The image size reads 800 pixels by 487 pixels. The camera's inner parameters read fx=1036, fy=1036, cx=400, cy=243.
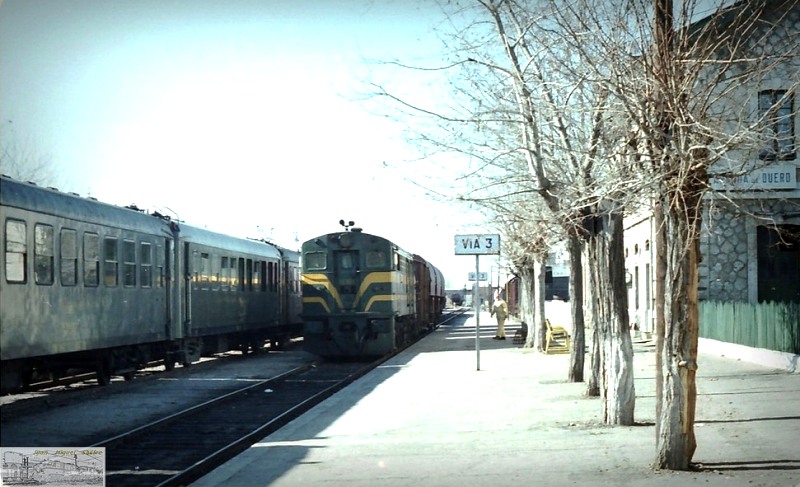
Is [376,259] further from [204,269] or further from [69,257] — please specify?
[69,257]

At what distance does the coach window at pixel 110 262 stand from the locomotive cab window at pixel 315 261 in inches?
318

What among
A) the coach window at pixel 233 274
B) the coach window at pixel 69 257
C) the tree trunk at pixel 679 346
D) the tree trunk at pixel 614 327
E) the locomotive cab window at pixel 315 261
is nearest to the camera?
the tree trunk at pixel 679 346

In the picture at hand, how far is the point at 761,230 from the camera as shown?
27.5 m

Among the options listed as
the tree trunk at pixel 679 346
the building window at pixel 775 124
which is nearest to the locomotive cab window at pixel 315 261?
the building window at pixel 775 124

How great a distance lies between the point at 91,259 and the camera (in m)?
18.3

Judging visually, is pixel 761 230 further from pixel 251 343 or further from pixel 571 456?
pixel 571 456

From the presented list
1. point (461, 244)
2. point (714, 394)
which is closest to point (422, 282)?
point (461, 244)

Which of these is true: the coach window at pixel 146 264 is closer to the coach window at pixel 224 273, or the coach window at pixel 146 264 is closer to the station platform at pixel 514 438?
the station platform at pixel 514 438

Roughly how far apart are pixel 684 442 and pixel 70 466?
18.7 feet

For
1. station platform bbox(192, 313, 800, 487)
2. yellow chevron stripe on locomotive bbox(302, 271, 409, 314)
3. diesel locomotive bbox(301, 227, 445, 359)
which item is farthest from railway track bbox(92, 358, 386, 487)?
yellow chevron stripe on locomotive bbox(302, 271, 409, 314)

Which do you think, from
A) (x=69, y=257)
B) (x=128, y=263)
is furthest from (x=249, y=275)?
(x=69, y=257)

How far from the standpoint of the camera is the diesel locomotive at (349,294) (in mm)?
26562

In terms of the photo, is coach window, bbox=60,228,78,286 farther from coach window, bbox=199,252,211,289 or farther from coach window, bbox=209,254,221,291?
coach window, bbox=209,254,221,291

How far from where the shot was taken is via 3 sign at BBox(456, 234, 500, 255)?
833 inches
